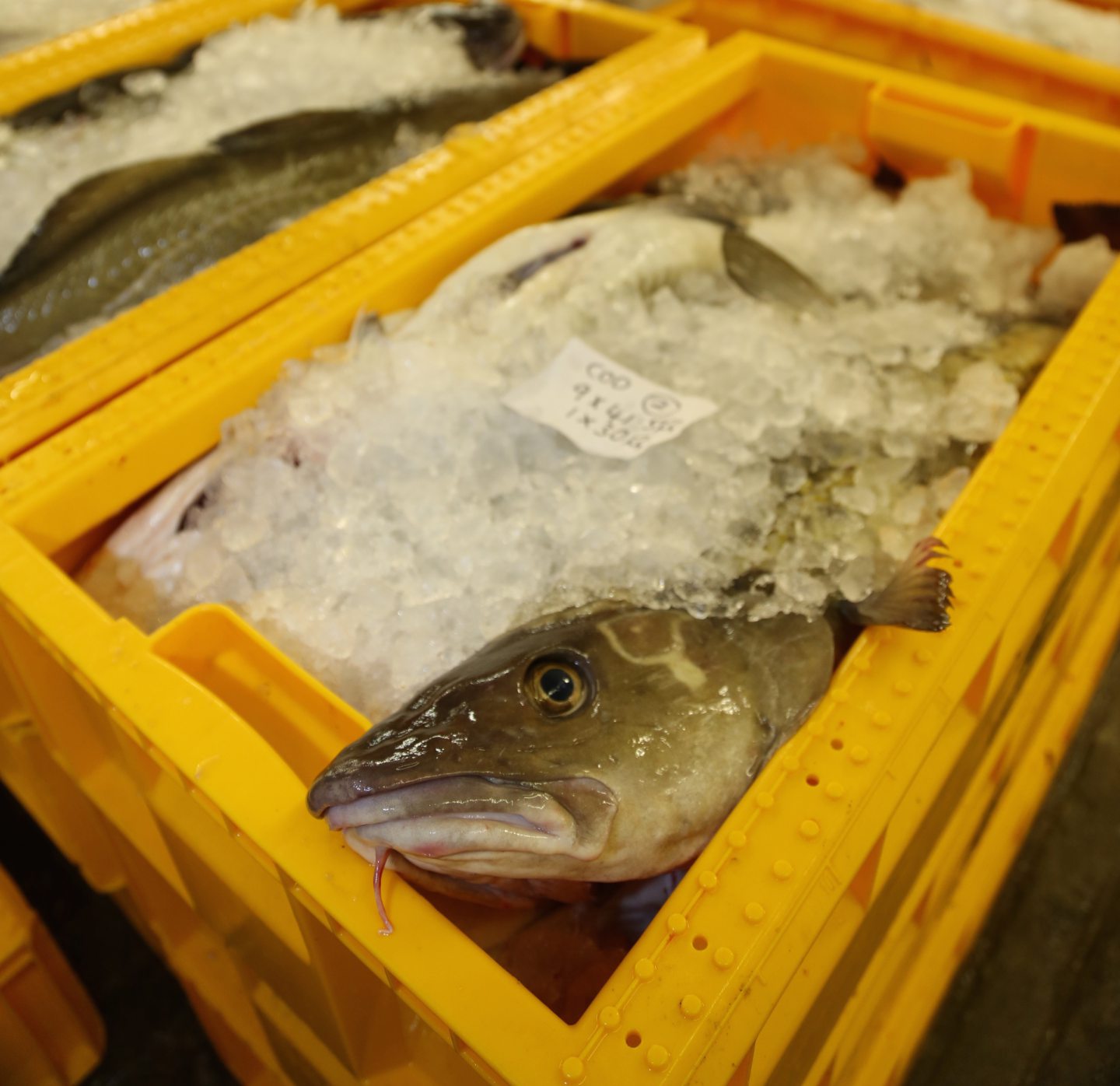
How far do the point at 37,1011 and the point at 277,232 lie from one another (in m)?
1.61

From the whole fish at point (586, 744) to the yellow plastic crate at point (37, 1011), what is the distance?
40.5 inches

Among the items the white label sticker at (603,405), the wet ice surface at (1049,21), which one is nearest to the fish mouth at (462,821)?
the white label sticker at (603,405)

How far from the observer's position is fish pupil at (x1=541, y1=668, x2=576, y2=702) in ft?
3.63

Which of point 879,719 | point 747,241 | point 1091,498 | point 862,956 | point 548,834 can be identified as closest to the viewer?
point 548,834

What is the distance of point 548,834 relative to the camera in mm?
943

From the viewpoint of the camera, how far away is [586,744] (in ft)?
3.47

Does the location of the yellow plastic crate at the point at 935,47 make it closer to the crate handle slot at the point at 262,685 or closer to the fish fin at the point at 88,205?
the fish fin at the point at 88,205

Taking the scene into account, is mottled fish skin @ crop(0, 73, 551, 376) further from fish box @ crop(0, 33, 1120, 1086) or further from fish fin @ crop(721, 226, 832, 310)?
fish fin @ crop(721, 226, 832, 310)

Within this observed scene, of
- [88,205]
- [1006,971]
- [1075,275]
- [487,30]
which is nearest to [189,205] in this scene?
[88,205]

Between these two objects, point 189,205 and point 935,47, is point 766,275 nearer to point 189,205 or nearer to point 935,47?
point 935,47

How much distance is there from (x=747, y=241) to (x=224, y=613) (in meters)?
1.39

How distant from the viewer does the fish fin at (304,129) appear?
8.63 ft

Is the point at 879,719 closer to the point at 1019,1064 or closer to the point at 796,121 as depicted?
the point at 1019,1064

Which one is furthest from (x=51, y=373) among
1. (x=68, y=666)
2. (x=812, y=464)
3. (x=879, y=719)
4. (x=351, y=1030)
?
(x=879, y=719)
